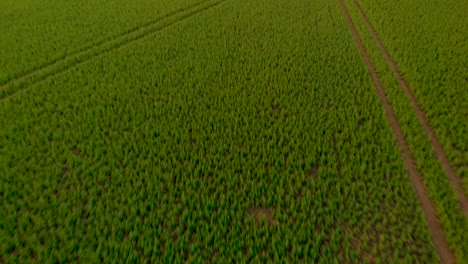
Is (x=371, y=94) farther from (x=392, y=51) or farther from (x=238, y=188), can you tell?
(x=238, y=188)

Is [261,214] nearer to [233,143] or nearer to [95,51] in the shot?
[233,143]

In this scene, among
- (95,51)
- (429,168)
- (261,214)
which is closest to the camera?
(261,214)

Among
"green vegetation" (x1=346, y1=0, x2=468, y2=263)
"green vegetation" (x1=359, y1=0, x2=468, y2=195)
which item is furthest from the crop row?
"green vegetation" (x1=346, y1=0, x2=468, y2=263)

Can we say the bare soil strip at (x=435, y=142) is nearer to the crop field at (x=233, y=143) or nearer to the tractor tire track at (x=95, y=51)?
the crop field at (x=233, y=143)

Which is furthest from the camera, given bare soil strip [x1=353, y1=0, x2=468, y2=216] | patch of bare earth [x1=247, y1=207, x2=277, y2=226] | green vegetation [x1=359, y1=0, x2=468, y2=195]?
green vegetation [x1=359, y1=0, x2=468, y2=195]

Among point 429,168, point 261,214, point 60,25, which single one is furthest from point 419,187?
point 60,25

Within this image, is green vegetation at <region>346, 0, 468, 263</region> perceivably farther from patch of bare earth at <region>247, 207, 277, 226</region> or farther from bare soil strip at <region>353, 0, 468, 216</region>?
patch of bare earth at <region>247, 207, 277, 226</region>

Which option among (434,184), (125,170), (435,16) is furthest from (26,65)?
(435,16)
